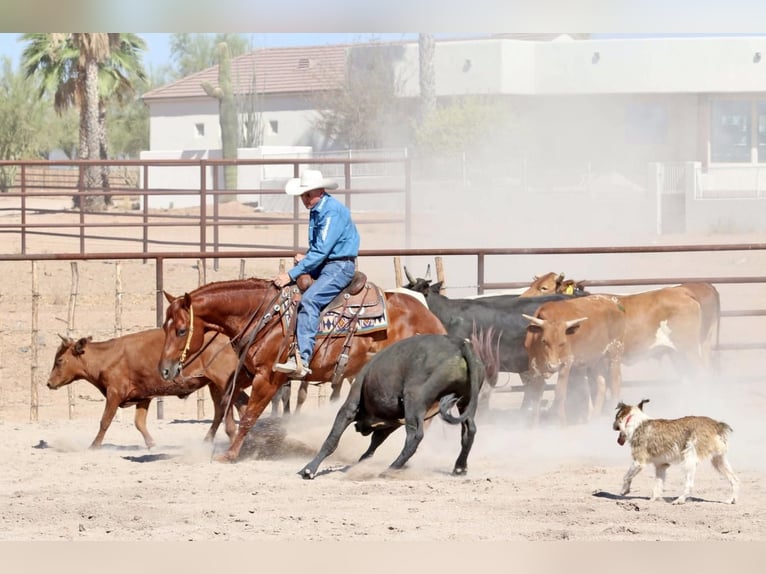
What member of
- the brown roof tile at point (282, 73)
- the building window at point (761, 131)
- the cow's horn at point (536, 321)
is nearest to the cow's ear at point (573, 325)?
the cow's horn at point (536, 321)

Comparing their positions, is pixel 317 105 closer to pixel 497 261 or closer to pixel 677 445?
pixel 497 261

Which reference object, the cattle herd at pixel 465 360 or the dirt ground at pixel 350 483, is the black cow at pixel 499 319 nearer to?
the cattle herd at pixel 465 360

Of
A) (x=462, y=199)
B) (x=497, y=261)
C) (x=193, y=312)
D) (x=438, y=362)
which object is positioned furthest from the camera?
(x=462, y=199)

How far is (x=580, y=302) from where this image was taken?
31.9ft

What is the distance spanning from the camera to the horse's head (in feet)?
26.4

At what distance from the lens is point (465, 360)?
24.6 ft

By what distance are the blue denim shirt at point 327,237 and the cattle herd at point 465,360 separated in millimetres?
404

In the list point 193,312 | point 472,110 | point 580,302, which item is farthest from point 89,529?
point 472,110

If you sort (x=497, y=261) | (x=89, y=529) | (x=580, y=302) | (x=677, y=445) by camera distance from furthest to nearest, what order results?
(x=497, y=261) → (x=580, y=302) → (x=677, y=445) → (x=89, y=529)

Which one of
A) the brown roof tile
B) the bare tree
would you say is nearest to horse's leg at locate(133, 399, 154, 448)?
the bare tree

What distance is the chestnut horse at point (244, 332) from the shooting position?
8062 mm

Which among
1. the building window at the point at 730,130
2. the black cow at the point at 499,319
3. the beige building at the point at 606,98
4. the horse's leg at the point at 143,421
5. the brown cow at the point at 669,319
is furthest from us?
the building window at the point at 730,130

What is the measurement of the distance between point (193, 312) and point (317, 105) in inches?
1190

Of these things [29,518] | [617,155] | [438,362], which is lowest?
[29,518]
